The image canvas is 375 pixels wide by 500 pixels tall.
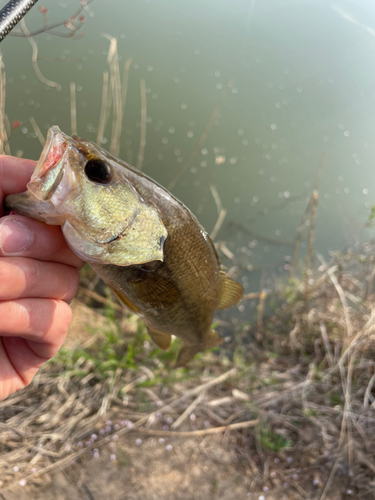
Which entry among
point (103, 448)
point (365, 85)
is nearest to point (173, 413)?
point (103, 448)

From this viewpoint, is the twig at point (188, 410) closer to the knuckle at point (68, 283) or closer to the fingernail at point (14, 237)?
the knuckle at point (68, 283)

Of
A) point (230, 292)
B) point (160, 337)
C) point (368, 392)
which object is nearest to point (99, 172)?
point (230, 292)

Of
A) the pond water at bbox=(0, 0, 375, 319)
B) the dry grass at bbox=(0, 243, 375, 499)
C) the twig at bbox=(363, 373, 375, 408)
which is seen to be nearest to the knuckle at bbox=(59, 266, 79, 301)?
the dry grass at bbox=(0, 243, 375, 499)

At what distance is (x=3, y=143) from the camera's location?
7.02ft

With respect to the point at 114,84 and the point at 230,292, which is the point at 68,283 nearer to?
the point at 230,292

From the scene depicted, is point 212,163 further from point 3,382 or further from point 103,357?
point 3,382

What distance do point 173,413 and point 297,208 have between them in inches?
144

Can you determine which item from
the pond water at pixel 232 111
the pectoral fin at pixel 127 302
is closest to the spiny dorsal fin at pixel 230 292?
the pectoral fin at pixel 127 302

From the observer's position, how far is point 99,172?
0.95m

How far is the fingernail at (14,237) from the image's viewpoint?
0.93 meters

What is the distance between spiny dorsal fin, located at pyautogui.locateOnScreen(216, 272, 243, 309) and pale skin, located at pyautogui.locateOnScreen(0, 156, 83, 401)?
2.09 feet

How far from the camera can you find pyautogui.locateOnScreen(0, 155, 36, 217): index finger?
108 cm

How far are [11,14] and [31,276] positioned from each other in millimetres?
786

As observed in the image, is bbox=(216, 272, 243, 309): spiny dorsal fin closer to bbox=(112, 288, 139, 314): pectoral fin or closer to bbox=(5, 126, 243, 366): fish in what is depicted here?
bbox=(5, 126, 243, 366): fish
